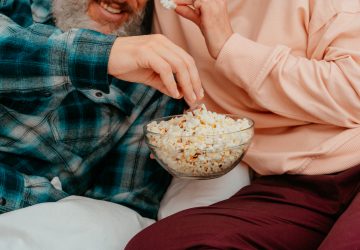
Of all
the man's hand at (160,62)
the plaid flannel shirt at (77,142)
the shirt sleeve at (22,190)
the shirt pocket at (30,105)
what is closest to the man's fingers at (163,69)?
the man's hand at (160,62)

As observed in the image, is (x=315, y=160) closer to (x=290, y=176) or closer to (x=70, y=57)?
(x=290, y=176)

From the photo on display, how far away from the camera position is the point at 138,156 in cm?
146

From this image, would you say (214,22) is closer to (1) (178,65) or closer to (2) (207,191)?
(1) (178,65)

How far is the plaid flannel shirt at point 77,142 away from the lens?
1.34 metres

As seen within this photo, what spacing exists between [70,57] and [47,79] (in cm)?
8

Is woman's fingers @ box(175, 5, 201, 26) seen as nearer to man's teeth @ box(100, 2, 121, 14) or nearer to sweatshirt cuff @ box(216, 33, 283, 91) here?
sweatshirt cuff @ box(216, 33, 283, 91)

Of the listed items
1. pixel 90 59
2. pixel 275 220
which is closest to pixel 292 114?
pixel 275 220

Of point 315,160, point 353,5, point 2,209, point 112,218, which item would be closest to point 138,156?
point 112,218

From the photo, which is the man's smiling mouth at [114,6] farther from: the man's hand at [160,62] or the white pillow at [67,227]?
the white pillow at [67,227]

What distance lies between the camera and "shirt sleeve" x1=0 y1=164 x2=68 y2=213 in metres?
1.29

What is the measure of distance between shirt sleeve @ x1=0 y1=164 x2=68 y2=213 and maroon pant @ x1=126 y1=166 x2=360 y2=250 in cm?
37

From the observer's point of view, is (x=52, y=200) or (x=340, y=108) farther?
(x=52, y=200)

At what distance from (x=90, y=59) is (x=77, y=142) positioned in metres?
0.40

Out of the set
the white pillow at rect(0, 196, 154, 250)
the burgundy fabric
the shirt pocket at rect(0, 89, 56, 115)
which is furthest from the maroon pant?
the shirt pocket at rect(0, 89, 56, 115)
